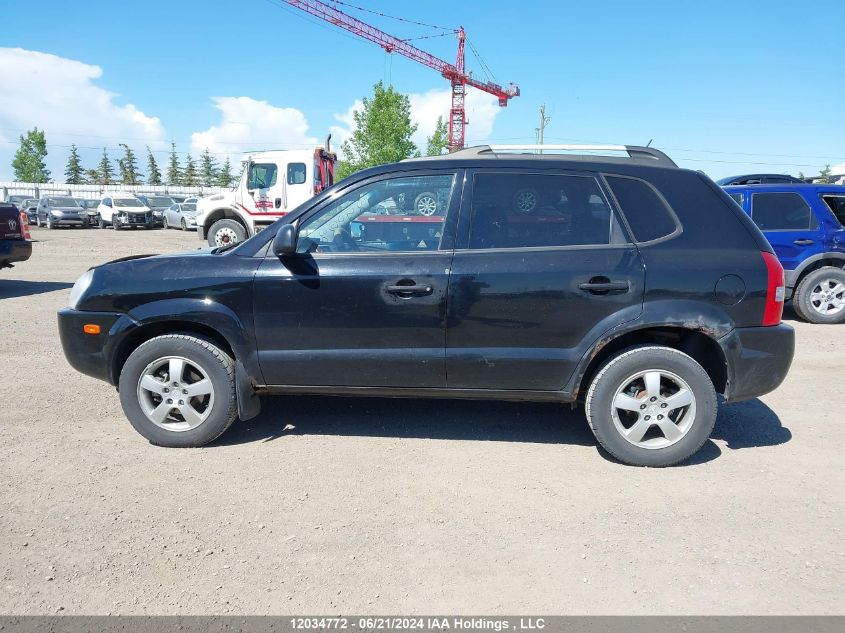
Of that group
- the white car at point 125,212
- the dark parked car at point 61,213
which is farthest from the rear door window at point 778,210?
→ the dark parked car at point 61,213

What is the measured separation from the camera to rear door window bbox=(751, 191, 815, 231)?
28.3ft

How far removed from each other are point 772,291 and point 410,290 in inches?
84.4

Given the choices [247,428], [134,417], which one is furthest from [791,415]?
[134,417]

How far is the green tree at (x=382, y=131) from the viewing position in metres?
37.7

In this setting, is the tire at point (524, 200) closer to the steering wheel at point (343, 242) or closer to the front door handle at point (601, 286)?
the front door handle at point (601, 286)

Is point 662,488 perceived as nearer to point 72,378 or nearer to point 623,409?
point 623,409

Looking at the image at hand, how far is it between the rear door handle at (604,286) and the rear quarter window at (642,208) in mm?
313

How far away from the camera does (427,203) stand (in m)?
4.04

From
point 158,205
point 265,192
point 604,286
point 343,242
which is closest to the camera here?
point 604,286

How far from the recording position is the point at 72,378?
561cm

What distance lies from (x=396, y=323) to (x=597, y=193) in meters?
1.48

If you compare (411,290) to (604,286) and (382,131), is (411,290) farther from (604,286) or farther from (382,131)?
(382,131)

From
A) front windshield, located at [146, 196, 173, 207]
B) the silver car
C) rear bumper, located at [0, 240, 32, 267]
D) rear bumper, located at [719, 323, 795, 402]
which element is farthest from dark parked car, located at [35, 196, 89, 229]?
rear bumper, located at [719, 323, 795, 402]

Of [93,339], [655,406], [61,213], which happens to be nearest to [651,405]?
[655,406]
